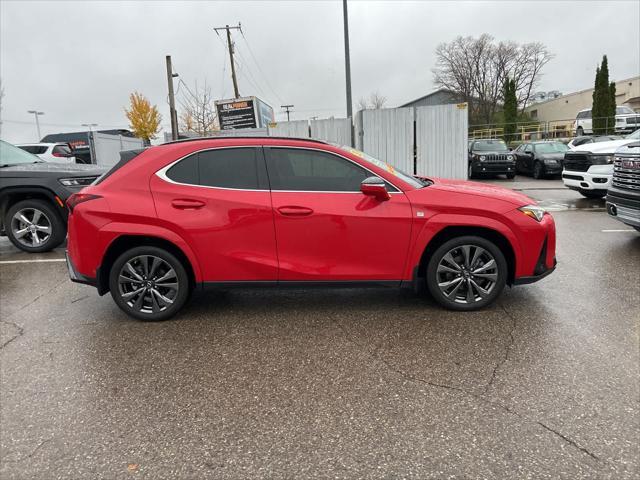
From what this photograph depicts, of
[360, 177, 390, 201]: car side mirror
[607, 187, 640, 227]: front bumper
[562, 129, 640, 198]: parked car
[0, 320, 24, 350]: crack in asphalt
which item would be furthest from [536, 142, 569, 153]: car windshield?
[0, 320, 24, 350]: crack in asphalt

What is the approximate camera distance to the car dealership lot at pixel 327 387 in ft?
7.70

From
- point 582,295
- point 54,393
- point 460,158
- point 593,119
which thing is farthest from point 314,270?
point 593,119

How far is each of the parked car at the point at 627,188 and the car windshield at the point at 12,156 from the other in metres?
9.48

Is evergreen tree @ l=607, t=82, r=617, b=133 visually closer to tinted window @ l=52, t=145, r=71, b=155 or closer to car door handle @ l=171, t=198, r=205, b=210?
tinted window @ l=52, t=145, r=71, b=155

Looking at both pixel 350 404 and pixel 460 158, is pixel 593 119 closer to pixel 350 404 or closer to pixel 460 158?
pixel 460 158

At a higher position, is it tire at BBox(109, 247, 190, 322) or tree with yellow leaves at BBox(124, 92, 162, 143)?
tree with yellow leaves at BBox(124, 92, 162, 143)

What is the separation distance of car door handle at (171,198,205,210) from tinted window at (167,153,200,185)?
18cm

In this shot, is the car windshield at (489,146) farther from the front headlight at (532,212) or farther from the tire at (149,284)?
the tire at (149,284)

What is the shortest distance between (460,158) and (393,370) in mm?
13734

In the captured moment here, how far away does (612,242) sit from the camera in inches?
276

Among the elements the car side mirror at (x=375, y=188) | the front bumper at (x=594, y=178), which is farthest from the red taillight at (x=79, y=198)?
the front bumper at (x=594, y=178)

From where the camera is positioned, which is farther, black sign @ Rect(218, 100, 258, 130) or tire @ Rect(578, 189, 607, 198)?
black sign @ Rect(218, 100, 258, 130)

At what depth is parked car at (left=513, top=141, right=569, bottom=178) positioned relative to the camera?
1753cm

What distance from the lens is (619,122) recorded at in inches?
1228
